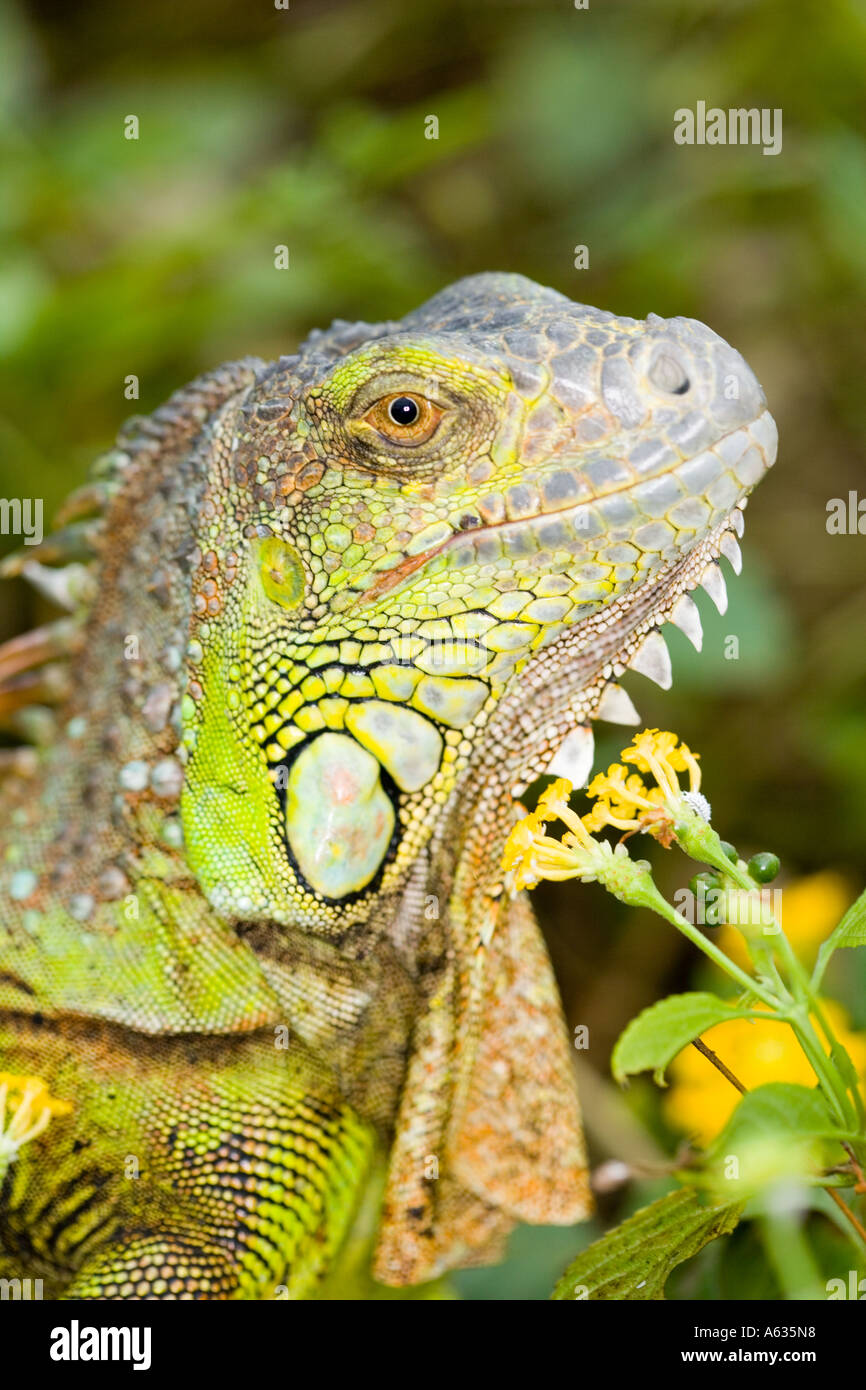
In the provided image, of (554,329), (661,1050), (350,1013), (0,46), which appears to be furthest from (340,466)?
(0,46)

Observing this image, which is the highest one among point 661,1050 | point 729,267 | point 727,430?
point 729,267

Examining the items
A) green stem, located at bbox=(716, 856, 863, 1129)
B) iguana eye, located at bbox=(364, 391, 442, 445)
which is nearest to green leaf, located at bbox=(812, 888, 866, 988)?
green stem, located at bbox=(716, 856, 863, 1129)

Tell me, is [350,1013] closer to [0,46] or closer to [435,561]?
[435,561]

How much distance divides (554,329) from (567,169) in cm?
419

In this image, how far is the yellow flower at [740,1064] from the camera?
2910 mm

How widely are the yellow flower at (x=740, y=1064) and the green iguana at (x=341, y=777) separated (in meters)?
0.39

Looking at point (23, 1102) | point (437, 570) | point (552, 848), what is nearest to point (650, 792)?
point (552, 848)

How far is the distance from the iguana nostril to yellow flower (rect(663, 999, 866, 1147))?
1284 millimetres

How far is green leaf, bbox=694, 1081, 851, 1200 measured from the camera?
5.65 feet

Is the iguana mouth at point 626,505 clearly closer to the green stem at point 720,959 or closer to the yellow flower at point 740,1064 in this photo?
the green stem at point 720,959

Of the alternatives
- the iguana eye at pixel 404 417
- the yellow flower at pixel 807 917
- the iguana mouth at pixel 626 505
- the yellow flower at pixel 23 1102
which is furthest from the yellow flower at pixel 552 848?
the yellow flower at pixel 807 917

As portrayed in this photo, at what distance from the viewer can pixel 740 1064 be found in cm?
297

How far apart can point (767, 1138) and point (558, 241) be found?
507cm
